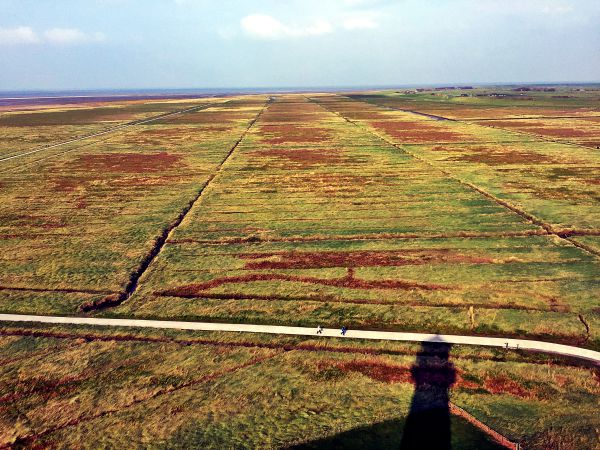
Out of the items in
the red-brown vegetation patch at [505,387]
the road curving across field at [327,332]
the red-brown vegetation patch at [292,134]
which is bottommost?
the red-brown vegetation patch at [505,387]

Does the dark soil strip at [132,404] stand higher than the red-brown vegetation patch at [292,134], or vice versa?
the red-brown vegetation patch at [292,134]

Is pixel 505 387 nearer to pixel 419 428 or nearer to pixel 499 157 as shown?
pixel 419 428

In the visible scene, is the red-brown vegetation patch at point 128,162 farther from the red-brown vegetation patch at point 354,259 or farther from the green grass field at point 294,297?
the red-brown vegetation patch at point 354,259

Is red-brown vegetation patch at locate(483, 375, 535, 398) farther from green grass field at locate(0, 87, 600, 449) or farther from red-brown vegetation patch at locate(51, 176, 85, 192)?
red-brown vegetation patch at locate(51, 176, 85, 192)

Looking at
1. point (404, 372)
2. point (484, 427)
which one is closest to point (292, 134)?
point (404, 372)

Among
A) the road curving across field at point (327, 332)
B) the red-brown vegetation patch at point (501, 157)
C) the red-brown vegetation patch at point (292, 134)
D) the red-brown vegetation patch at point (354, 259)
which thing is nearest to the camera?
the road curving across field at point (327, 332)

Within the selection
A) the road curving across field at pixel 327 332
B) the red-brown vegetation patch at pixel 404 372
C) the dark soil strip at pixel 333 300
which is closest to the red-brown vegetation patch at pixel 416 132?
the dark soil strip at pixel 333 300

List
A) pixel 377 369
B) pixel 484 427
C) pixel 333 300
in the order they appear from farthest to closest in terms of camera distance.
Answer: pixel 333 300 → pixel 377 369 → pixel 484 427
